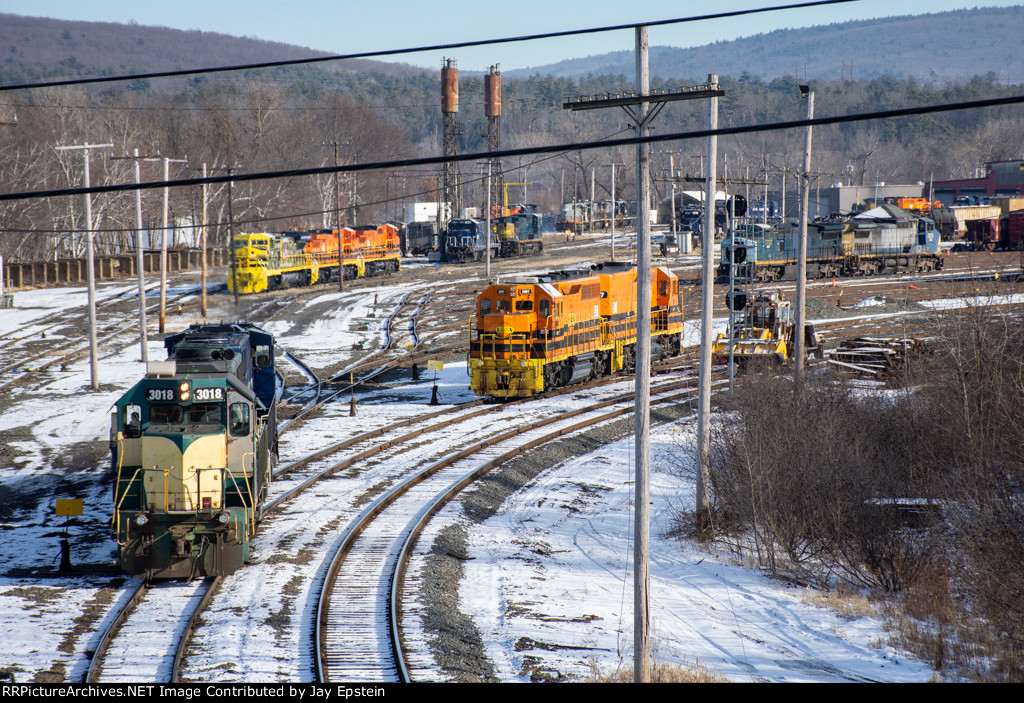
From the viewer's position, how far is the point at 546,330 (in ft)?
96.5

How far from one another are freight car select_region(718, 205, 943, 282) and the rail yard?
88.8ft

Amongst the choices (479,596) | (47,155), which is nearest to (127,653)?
(479,596)

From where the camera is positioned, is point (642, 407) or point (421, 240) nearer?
point (642, 407)

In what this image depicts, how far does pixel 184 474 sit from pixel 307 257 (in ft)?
143

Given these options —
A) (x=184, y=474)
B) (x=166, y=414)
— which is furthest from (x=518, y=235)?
(x=184, y=474)

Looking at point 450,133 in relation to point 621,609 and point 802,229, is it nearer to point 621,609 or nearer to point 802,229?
point 802,229

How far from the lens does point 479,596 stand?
607 inches

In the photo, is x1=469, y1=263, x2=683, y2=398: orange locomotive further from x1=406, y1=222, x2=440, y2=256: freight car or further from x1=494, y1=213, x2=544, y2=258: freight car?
x1=406, y1=222, x2=440, y2=256: freight car

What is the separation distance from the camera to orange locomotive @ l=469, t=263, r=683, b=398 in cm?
2942

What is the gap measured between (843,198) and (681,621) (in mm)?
99328

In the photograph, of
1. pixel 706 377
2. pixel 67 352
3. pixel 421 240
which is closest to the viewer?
pixel 706 377

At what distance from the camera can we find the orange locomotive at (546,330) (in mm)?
29422

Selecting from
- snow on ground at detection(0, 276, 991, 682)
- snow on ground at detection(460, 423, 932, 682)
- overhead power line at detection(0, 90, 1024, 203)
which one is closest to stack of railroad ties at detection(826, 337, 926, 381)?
snow on ground at detection(0, 276, 991, 682)

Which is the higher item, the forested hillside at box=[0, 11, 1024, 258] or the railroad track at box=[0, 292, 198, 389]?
the forested hillside at box=[0, 11, 1024, 258]
